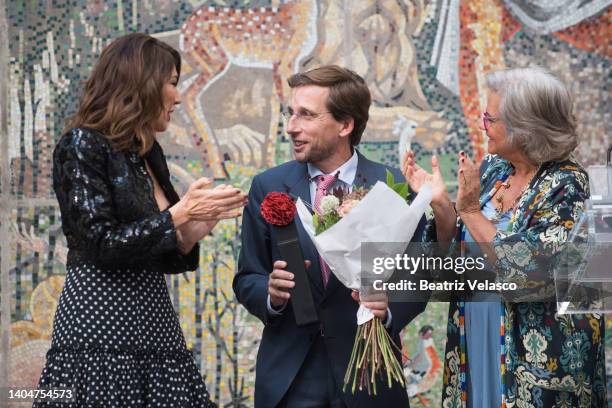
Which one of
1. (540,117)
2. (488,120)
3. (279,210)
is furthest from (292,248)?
(540,117)

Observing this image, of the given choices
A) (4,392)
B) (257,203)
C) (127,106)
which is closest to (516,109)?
(257,203)

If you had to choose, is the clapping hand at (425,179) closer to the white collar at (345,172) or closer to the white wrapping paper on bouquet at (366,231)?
the white wrapping paper on bouquet at (366,231)

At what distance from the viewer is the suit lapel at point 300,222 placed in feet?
13.6

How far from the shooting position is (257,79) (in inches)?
246

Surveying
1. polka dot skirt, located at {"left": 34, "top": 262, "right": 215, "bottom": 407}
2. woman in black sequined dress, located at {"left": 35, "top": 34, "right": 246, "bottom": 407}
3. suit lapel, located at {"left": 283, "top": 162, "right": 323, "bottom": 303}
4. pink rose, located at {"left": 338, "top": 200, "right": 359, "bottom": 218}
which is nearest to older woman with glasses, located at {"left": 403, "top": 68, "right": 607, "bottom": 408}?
pink rose, located at {"left": 338, "top": 200, "right": 359, "bottom": 218}

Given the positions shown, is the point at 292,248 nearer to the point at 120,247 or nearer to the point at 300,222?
the point at 300,222

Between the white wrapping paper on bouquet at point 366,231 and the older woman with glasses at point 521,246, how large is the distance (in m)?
0.27

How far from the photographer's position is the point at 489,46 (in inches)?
246

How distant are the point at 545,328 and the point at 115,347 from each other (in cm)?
156

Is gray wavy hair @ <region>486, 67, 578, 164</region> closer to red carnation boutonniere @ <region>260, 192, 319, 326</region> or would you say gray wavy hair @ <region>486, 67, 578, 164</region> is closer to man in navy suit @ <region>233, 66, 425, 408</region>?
man in navy suit @ <region>233, 66, 425, 408</region>

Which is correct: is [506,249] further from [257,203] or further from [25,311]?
[25,311]

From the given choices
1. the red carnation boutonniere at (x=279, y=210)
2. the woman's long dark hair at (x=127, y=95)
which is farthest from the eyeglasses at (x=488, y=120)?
the woman's long dark hair at (x=127, y=95)

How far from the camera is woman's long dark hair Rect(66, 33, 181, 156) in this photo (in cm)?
387

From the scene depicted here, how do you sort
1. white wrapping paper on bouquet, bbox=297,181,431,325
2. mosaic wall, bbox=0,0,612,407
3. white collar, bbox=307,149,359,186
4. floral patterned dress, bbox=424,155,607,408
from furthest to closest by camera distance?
mosaic wall, bbox=0,0,612,407
white collar, bbox=307,149,359,186
floral patterned dress, bbox=424,155,607,408
white wrapping paper on bouquet, bbox=297,181,431,325
